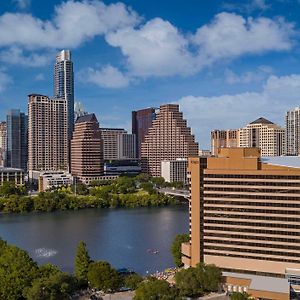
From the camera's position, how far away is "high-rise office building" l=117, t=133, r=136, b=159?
3848 inches

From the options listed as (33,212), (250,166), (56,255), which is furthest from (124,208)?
(250,166)

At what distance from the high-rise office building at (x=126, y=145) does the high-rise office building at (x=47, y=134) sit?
24121 mm

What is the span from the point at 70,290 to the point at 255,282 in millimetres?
7214

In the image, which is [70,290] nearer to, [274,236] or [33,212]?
[274,236]

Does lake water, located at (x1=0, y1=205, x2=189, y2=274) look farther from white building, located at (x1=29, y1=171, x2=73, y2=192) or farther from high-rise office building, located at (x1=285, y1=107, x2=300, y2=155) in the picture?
high-rise office building, located at (x1=285, y1=107, x2=300, y2=155)

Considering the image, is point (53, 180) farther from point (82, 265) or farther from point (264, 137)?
point (82, 265)

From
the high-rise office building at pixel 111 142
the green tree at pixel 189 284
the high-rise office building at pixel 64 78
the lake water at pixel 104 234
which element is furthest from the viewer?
the high-rise office building at pixel 64 78

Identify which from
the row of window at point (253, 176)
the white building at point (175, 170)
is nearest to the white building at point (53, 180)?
the white building at point (175, 170)

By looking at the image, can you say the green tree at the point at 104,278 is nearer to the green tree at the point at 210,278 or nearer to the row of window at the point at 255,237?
the green tree at the point at 210,278

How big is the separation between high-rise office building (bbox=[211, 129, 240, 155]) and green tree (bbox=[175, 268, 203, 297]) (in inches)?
2181

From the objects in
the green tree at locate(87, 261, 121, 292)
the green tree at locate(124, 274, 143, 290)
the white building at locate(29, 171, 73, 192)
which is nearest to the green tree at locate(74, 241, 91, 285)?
the green tree at locate(87, 261, 121, 292)

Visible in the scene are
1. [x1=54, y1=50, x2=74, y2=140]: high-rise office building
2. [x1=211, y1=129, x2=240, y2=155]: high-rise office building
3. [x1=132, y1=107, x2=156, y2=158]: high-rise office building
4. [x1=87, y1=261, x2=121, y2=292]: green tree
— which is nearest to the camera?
[x1=87, y1=261, x2=121, y2=292]: green tree

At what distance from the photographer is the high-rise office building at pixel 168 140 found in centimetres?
6938

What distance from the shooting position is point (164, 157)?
69.8 m
